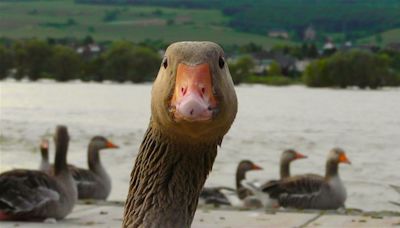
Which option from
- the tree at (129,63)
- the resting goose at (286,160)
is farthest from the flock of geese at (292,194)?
the tree at (129,63)

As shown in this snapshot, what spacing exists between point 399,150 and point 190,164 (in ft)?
88.5

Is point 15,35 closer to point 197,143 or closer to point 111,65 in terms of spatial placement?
point 111,65

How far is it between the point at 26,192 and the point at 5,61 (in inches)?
2719

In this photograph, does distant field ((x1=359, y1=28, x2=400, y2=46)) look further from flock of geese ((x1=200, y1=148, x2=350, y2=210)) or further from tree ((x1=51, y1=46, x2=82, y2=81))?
flock of geese ((x1=200, y1=148, x2=350, y2=210))

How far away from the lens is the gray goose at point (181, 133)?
2561 mm

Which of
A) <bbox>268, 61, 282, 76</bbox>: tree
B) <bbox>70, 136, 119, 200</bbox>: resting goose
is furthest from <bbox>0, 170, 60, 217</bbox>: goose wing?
<bbox>268, 61, 282, 76</bbox>: tree

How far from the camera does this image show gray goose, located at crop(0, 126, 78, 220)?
8.45 meters

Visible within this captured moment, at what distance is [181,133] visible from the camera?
2762 mm

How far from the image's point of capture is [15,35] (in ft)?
311

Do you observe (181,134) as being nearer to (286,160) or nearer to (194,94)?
(194,94)

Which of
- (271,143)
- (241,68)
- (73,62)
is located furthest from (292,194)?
(73,62)

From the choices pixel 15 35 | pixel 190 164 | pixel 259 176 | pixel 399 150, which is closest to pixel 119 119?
pixel 399 150

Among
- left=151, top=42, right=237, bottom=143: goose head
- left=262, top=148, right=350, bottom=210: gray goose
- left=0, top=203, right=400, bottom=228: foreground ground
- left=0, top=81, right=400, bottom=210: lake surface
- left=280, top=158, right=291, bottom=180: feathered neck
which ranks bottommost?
left=0, top=81, right=400, bottom=210: lake surface

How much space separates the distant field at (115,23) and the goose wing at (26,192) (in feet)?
226
